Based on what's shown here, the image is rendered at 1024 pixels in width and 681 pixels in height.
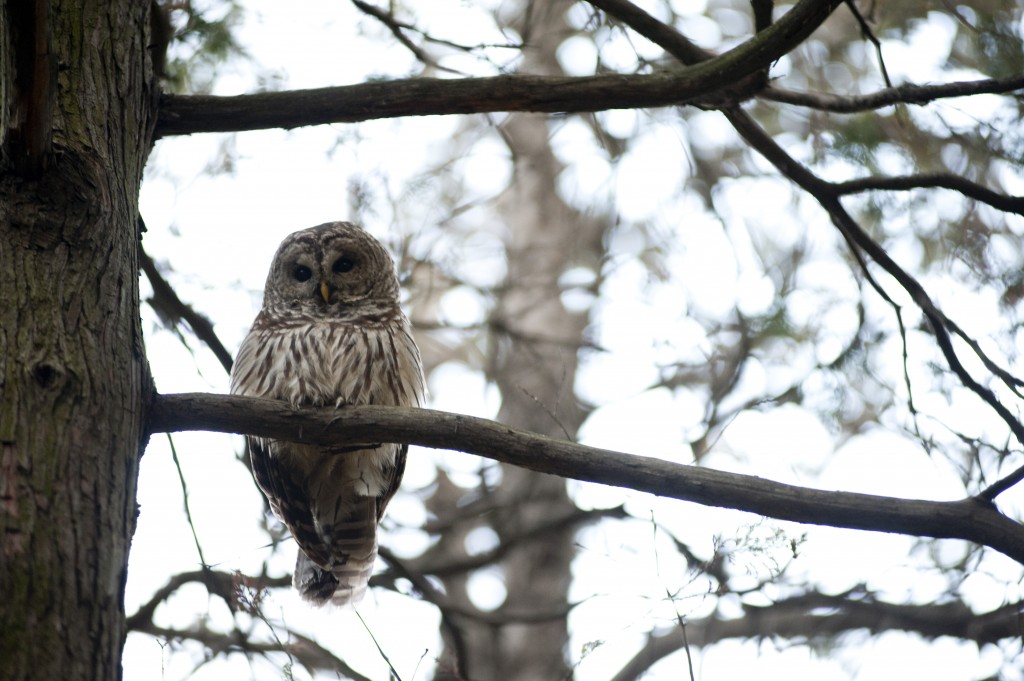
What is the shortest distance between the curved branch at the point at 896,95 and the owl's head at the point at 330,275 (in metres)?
2.08

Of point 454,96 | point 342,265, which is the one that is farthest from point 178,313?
point 454,96

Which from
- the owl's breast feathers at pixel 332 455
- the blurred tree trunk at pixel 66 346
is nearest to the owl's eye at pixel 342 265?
the owl's breast feathers at pixel 332 455

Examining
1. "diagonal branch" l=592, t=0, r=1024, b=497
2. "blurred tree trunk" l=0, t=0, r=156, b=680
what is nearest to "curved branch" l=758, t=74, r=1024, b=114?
"diagonal branch" l=592, t=0, r=1024, b=497

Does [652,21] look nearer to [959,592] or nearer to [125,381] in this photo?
[125,381]

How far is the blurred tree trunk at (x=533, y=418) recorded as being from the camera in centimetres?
740

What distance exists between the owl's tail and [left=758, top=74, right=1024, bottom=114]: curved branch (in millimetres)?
2250

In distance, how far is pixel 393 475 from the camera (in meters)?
4.39

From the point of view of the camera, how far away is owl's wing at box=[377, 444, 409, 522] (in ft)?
14.3

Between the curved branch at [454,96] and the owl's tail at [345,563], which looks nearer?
the curved branch at [454,96]

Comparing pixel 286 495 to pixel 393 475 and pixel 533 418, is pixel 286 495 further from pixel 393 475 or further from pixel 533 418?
pixel 533 418

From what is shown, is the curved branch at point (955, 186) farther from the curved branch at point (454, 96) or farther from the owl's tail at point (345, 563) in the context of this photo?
the owl's tail at point (345, 563)

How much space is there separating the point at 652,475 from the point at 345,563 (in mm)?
2186

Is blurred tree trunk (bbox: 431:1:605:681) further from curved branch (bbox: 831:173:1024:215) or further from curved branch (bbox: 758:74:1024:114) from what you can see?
curved branch (bbox: 831:173:1024:215)

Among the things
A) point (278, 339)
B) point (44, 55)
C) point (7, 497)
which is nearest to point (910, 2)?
point (278, 339)
